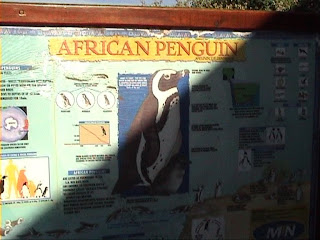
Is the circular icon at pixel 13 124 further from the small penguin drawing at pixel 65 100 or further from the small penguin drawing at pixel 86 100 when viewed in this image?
the small penguin drawing at pixel 86 100

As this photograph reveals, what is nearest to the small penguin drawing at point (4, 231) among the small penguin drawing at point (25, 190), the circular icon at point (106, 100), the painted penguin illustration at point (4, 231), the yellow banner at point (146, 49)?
the painted penguin illustration at point (4, 231)

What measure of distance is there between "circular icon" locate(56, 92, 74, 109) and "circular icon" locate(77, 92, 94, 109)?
0.04 meters

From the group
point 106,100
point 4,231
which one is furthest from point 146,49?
point 4,231

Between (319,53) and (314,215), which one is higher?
(319,53)

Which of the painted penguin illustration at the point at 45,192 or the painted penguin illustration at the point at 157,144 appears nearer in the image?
the painted penguin illustration at the point at 45,192

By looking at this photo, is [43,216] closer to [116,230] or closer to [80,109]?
[116,230]

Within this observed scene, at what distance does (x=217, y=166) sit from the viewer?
2535mm

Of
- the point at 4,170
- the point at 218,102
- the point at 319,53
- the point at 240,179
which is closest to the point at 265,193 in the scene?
the point at 240,179

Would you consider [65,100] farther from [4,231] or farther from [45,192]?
[4,231]

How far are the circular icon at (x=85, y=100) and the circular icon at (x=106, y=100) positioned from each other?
0.05m

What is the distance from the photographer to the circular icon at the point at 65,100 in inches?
88.7

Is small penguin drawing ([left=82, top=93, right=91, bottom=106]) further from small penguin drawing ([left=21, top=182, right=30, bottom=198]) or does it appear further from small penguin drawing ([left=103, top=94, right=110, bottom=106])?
small penguin drawing ([left=21, top=182, right=30, bottom=198])

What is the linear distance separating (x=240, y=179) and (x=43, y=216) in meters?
1.11

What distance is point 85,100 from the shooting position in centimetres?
229
